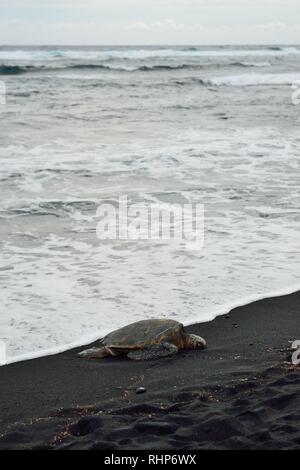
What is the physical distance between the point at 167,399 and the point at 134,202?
18.9 feet

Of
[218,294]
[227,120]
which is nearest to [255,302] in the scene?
[218,294]

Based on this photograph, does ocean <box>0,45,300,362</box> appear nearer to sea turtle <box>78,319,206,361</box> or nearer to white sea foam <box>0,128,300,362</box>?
white sea foam <box>0,128,300,362</box>

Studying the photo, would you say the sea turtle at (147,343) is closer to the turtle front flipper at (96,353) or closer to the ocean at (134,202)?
the turtle front flipper at (96,353)

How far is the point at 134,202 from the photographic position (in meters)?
9.11

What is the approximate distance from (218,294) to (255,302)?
37cm

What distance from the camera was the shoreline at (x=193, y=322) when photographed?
→ 4.45 m

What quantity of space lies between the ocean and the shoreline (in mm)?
24

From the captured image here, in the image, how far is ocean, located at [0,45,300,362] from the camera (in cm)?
536

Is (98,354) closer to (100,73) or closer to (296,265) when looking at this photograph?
(296,265)

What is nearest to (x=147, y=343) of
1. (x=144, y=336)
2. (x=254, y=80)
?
(x=144, y=336)

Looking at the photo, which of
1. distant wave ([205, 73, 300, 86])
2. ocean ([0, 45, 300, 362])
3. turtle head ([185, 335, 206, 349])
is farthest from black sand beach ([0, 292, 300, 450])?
distant wave ([205, 73, 300, 86])

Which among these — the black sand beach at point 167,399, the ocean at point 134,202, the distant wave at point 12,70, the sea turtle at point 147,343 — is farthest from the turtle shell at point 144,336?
the distant wave at point 12,70

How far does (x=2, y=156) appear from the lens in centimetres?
1244

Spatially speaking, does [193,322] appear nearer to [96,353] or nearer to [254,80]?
[96,353]
